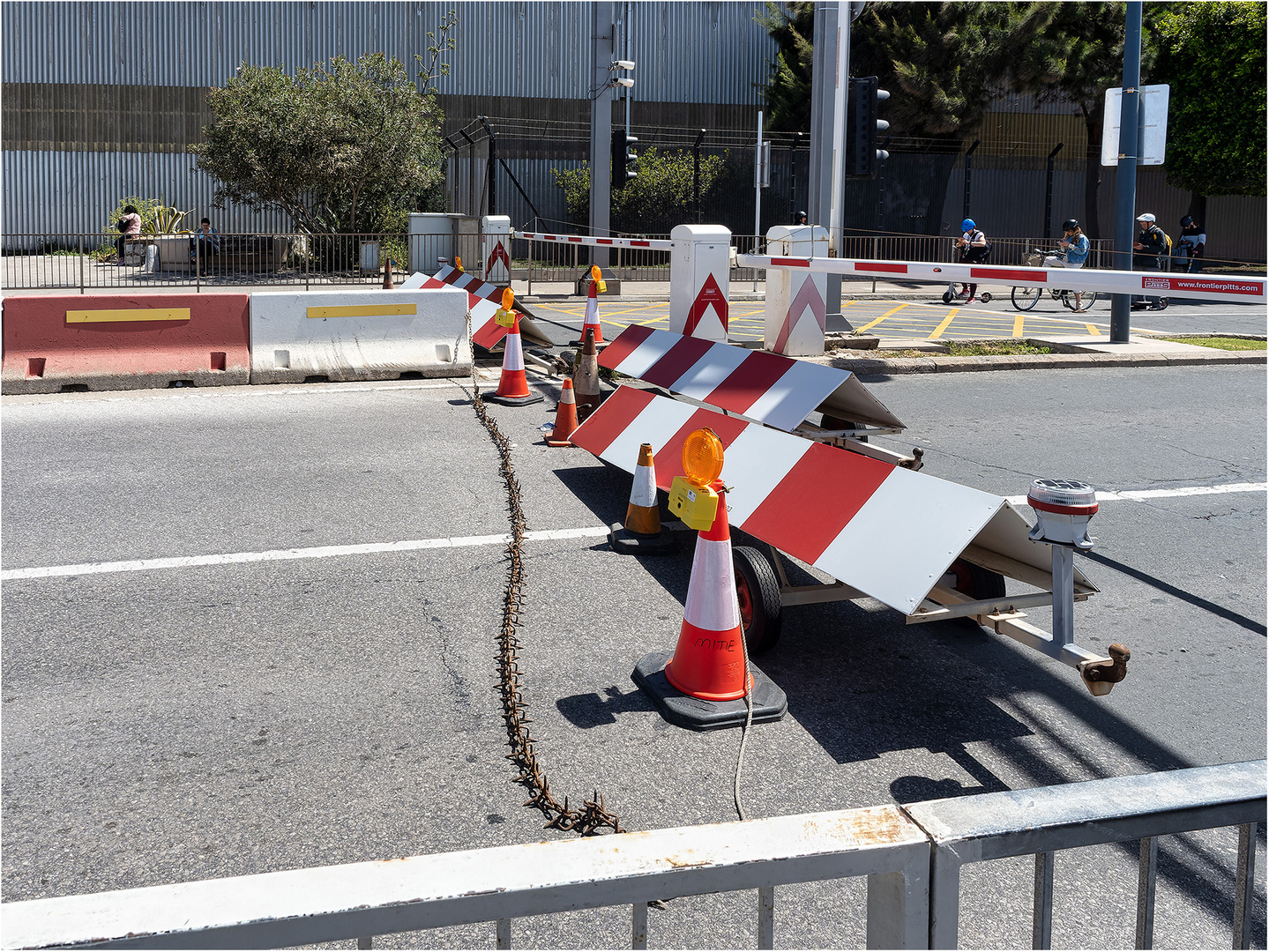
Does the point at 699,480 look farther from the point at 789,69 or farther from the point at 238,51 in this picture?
the point at 238,51

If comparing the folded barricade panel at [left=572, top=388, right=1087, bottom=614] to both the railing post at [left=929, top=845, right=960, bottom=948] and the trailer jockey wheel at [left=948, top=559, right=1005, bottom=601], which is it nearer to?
the trailer jockey wheel at [left=948, top=559, right=1005, bottom=601]

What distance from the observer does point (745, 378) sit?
8.33 metres

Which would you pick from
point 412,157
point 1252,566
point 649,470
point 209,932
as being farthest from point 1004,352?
point 412,157

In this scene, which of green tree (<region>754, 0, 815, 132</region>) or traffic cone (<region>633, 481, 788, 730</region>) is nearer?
traffic cone (<region>633, 481, 788, 730</region>)

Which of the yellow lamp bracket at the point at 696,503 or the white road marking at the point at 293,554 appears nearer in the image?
the yellow lamp bracket at the point at 696,503

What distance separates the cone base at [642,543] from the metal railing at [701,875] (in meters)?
4.64

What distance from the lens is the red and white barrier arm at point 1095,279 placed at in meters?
8.41

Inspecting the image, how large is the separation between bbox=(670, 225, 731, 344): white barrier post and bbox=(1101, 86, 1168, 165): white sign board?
19.1 ft

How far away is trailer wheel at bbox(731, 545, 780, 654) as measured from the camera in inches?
200

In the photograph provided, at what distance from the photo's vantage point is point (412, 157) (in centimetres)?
2894

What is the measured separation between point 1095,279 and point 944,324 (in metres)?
11.0

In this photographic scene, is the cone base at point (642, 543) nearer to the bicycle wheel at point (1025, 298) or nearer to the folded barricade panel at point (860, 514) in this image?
the folded barricade panel at point (860, 514)

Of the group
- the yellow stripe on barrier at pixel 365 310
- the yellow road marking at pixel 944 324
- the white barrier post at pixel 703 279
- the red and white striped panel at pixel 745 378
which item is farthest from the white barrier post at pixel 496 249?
the red and white striped panel at pixel 745 378

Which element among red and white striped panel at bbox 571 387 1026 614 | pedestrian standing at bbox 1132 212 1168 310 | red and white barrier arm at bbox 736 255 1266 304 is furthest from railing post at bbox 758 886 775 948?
pedestrian standing at bbox 1132 212 1168 310
